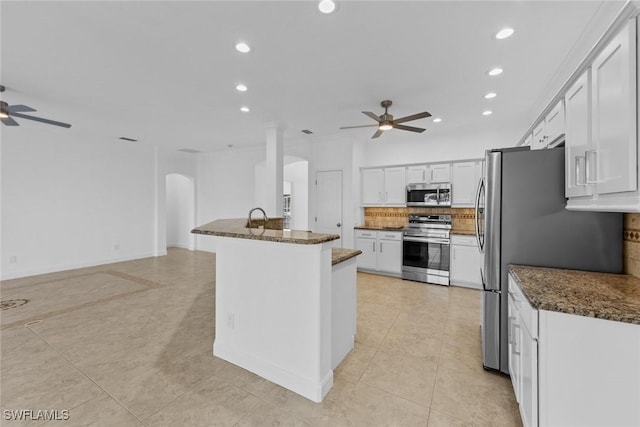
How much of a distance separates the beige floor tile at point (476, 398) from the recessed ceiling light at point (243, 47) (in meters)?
3.40

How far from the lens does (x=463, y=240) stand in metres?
4.52

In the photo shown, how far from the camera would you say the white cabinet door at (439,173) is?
4.94 metres

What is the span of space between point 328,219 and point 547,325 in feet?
15.7

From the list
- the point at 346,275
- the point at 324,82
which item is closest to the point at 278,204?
the point at 324,82

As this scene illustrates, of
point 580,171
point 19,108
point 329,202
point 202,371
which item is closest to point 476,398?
point 580,171

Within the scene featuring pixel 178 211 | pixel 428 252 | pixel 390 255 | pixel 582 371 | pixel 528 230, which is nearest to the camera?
pixel 582 371

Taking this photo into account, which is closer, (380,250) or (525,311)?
→ (525,311)

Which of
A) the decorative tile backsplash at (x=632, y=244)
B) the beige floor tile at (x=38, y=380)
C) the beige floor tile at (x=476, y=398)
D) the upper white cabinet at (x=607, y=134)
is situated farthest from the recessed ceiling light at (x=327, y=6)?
the beige floor tile at (x=38, y=380)

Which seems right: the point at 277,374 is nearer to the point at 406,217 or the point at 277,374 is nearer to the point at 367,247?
the point at 367,247

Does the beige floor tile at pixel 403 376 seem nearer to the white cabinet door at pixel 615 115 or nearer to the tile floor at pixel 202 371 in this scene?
the tile floor at pixel 202 371

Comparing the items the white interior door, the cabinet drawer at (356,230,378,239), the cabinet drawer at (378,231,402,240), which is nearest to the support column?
the white interior door

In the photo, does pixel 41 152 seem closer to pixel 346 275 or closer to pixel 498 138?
pixel 346 275

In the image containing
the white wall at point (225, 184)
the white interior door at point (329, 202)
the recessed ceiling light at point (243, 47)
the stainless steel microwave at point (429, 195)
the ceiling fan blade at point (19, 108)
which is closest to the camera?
the recessed ceiling light at point (243, 47)

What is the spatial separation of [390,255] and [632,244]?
3540mm
